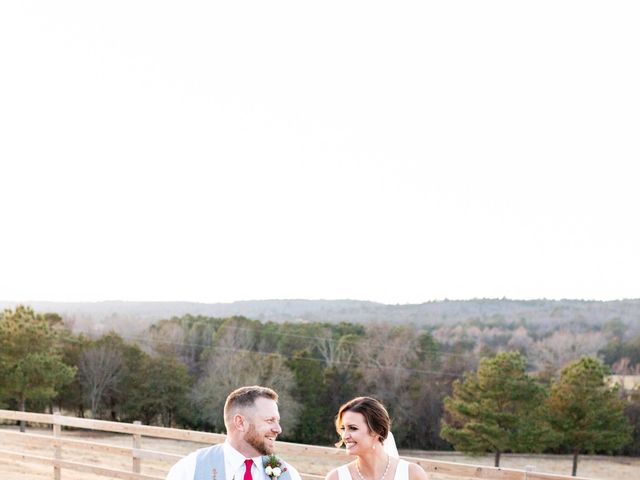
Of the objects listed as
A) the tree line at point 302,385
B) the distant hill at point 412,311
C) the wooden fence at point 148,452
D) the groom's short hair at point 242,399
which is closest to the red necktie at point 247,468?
the groom's short hair at point 242,399

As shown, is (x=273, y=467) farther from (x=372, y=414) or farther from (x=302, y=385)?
(x=302, y=385)

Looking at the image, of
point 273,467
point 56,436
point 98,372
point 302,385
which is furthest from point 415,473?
point 302,385

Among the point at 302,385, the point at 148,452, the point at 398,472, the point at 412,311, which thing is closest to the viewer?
the point at 398,472

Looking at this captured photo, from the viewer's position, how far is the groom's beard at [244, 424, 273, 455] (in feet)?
11.7

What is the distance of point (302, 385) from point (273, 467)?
48495 mm

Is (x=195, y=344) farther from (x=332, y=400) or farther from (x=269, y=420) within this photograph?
(x=269, y=420)

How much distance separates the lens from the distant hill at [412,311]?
10206 centimetres

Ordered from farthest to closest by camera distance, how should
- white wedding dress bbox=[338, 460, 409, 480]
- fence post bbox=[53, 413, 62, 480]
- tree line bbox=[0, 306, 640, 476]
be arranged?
tree line bbox=[0, 306, 640, 476] < fence post bbox=[53, 413, 62, 480] < white wedding dress bbox=[338, 460, 409, 480]

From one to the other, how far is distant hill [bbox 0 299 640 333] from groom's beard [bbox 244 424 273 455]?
299 ft

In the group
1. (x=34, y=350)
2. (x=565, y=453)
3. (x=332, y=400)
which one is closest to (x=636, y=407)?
(x=565, y=453)

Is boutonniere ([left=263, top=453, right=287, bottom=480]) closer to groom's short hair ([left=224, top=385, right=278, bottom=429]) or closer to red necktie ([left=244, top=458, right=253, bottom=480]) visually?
red necktie ([left=244, top=458, right=253, bottom=480])

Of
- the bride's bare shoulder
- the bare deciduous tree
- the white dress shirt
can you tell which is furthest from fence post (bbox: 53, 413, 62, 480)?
the bare deciduous tree

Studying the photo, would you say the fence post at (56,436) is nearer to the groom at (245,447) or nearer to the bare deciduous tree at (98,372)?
the groom at (245,447)

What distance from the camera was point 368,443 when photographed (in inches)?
168
